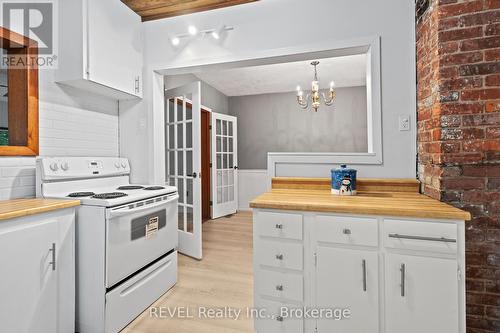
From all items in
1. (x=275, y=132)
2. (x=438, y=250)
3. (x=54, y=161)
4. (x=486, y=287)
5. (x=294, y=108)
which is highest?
(x=294, y=108)

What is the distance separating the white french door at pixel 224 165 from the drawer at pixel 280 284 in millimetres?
3440

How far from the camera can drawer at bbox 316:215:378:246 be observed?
1.36 meters

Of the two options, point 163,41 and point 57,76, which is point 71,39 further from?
point 163,41

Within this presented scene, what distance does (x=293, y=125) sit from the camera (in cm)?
557

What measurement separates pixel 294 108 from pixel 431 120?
4.00 meters

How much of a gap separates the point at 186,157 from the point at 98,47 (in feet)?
4.51

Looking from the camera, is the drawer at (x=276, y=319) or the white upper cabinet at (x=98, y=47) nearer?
the drawer at (x=276, y=319)

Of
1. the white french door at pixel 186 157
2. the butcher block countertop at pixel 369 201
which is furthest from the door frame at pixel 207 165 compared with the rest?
the butcher block countertop at pixel 369 201

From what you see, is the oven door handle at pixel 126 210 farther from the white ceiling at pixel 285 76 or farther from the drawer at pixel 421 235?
the white ceiling at pixel 285 76

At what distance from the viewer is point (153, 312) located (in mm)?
1976

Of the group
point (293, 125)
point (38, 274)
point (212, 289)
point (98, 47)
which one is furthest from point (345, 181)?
point (293, 125)

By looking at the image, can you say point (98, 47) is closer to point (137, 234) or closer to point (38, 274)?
point (137, 234)

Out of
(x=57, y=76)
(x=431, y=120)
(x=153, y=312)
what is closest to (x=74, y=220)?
(x=153, y=312)
